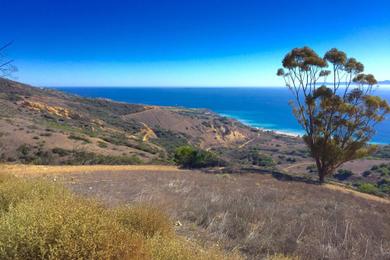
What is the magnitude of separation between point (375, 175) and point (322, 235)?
42263 millimetres

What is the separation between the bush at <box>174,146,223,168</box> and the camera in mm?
27000

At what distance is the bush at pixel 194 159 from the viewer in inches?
1063

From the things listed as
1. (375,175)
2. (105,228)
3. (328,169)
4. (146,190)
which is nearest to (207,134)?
(375,175)

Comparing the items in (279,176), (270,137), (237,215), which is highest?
(237,215)

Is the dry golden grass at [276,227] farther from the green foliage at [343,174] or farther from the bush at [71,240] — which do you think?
the green foliage at [343,174]

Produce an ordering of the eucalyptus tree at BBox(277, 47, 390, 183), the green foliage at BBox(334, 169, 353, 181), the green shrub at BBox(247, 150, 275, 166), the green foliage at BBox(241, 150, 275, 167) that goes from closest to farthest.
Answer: the eucalyptus tree at BBox(277, 47, 390, 183)
the green foliage at BBox(334, 169, 353, 181)
the green foliage at BBox(241, 150, 275, 167)
the green shrub at BBox(247, 150, 275, 166)

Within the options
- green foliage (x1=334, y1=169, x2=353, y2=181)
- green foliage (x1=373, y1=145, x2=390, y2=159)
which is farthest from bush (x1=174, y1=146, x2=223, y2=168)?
green foliage (x1=373, y1=145, x2=390, y2=159)

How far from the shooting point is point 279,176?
886 inches

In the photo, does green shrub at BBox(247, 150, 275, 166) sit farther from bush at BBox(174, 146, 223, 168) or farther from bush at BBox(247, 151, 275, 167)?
bush at BBox(174, 146, 223, 168)

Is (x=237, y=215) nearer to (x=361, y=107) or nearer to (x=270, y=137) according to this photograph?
(x=361, y=107)

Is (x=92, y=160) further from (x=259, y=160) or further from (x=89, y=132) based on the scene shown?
(x=259, y=160)

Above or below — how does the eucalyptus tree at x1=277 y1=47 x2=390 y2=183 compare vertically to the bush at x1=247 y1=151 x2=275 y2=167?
above

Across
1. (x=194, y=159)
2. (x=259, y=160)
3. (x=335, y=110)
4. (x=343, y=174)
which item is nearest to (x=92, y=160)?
(x=194, y=159)

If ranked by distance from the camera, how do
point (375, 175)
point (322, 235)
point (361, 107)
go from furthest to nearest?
point (375, 175)
point (361, 107)
point (322, 235)
